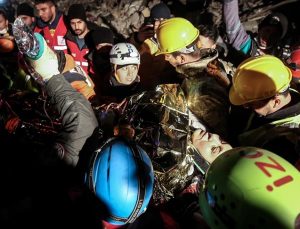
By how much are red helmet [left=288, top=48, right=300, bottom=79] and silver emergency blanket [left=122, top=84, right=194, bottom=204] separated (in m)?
1.97

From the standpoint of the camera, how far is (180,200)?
3068 mm

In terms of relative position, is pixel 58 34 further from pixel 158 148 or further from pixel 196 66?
pixel 158 148

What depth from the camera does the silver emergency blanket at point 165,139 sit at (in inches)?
121

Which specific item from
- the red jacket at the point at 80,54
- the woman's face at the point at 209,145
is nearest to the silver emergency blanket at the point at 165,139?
the woman's face at the point at 209,145

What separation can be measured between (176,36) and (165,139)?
1.94 metres

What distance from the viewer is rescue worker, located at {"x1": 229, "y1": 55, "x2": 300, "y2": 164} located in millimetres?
3162

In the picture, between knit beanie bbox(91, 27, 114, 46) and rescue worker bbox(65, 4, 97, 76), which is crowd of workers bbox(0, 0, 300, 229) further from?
rescue worker bbox(65, 4, 97, 76)

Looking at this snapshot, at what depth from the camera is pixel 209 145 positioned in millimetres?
3080

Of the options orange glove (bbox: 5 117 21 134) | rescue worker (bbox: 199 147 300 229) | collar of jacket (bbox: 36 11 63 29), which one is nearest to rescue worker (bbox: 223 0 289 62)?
collar of jacket (bbox: 36 11 63 29)

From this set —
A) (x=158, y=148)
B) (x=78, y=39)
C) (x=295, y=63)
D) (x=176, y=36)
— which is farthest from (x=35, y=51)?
(x=295, y=63)

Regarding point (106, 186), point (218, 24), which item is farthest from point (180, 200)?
point (218, 24)

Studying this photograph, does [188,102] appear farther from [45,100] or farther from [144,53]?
[144,53]

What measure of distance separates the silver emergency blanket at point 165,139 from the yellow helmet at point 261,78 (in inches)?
26.6

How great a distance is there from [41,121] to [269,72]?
2407 mm
